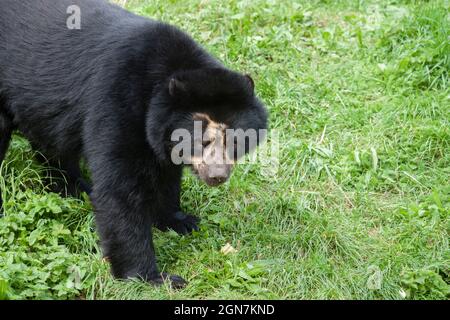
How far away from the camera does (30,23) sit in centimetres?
590

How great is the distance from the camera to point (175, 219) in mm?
6387

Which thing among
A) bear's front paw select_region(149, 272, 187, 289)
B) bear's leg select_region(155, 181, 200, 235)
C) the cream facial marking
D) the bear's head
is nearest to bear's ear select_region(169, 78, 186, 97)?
the bear's head

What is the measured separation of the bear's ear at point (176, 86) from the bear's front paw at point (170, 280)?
1.44 metres

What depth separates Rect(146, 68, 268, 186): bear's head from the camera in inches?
206

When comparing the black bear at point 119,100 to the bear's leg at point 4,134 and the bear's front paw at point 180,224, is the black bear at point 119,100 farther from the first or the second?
the bear's front paw at point 180,224

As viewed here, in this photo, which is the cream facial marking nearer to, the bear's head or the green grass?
the bear's head

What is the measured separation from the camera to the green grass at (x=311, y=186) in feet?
18.2

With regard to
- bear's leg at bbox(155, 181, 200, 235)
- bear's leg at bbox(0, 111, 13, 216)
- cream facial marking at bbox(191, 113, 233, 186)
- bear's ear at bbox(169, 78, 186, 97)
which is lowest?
bear's leg at bbox(155, 181, 200, 235)

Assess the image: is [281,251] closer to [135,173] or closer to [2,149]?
[135,173]

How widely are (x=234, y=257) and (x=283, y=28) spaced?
3.56 meters

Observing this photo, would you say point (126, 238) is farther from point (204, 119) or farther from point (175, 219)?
point (204, 119)

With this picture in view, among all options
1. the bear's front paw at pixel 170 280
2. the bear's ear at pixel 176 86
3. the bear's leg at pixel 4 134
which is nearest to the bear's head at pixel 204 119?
the bear's ear at pixel 176 86

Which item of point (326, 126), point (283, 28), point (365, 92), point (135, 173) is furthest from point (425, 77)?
point (135, 173)
